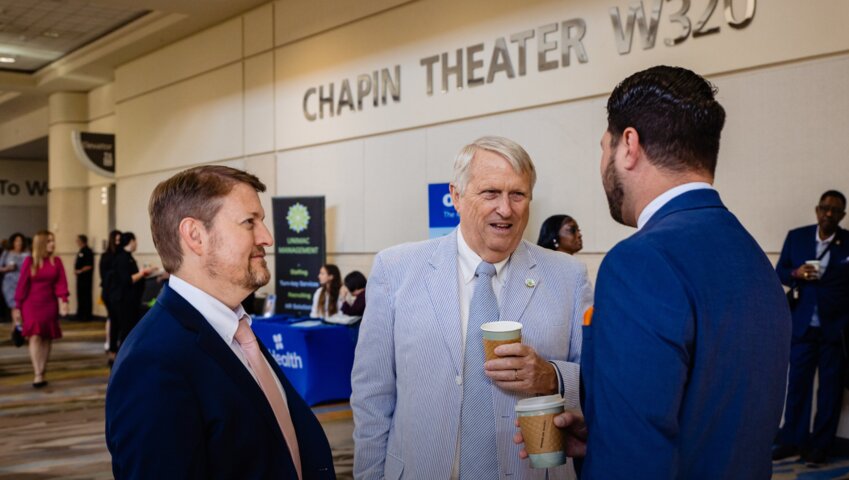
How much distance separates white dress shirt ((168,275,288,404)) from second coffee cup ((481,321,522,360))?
561mm

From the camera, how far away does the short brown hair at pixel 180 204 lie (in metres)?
1.78

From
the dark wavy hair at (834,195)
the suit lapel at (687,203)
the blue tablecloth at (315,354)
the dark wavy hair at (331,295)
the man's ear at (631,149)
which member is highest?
the dark wavy hair at (834,195)

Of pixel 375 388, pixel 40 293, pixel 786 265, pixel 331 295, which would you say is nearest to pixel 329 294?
pixel 331 295

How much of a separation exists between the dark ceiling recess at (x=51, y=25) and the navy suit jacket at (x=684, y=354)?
11.6m

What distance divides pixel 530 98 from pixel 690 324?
6669 millimetres

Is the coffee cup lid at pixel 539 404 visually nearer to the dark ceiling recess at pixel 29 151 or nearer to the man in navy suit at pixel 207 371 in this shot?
the man in navy suit at pixel 207 371

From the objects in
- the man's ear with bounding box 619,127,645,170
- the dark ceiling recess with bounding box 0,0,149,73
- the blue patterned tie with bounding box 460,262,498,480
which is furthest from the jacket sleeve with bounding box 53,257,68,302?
the man's ear with bounding box 619,127,645,170

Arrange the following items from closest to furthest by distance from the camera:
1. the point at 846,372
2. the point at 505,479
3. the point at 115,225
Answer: the point at 505,479, the point at 846,372, the point at 115,225

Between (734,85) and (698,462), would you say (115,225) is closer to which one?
(734,85)

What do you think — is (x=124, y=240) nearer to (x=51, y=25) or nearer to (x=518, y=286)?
(x=51, y=25)

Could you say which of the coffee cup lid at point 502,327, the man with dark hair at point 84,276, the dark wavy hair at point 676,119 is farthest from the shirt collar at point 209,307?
the man with dark hair at point 84,276

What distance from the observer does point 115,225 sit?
55.2ft

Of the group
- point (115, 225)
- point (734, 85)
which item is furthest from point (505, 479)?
point (115, 225)

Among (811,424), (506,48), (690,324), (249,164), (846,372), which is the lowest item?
(811,424)
